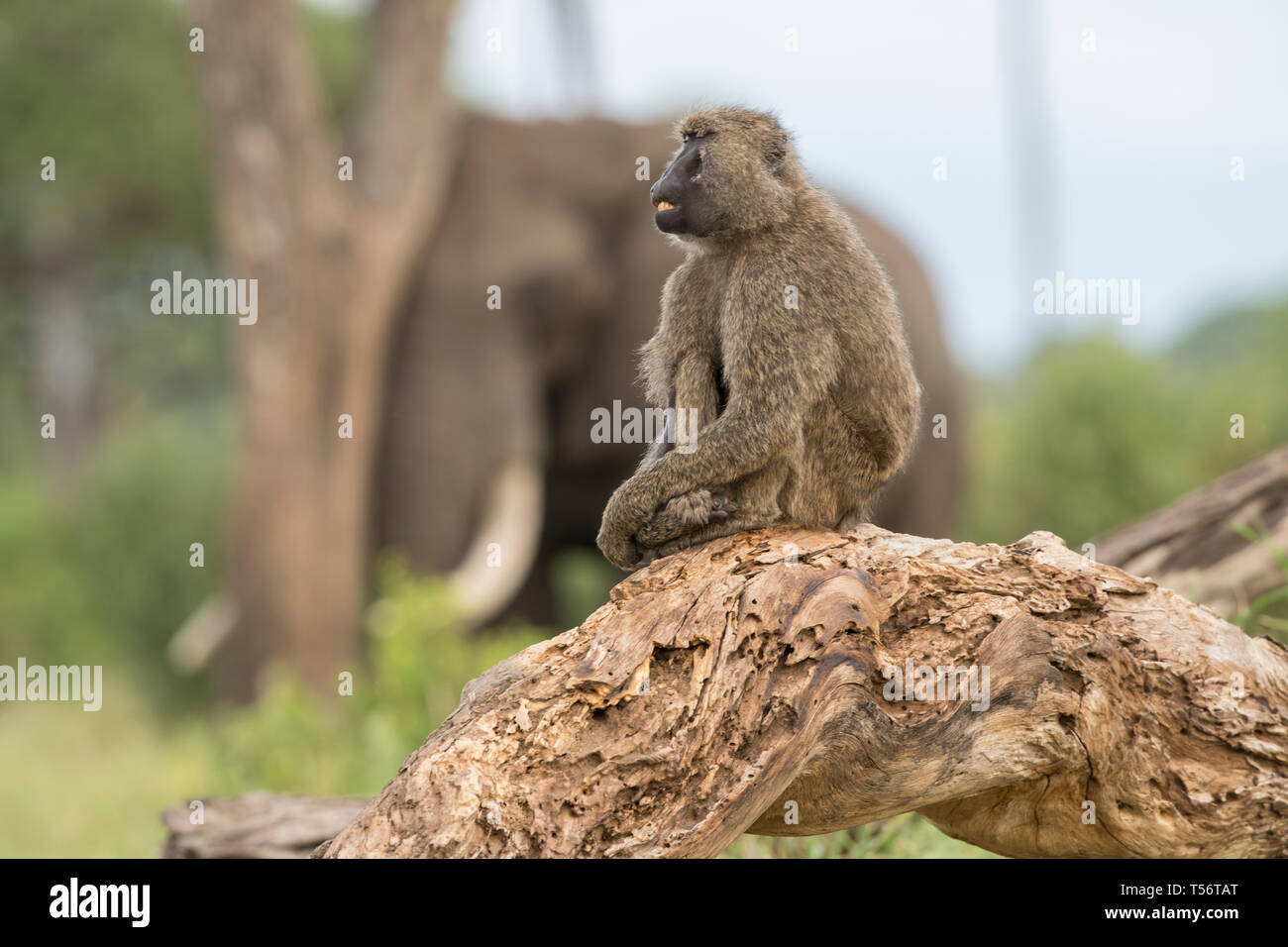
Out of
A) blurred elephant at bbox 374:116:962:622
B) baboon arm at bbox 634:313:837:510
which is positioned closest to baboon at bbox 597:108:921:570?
baboon arm at bbox 634:313:837:510

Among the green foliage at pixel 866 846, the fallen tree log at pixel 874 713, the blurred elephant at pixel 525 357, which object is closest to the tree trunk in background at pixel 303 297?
the blurred elephant at pixel 525 357

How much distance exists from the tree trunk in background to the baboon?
5136 millimetres

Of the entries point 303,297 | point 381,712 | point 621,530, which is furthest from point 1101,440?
point 621,530

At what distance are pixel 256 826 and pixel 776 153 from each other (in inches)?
108

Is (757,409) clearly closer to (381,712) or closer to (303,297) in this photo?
(381,712)

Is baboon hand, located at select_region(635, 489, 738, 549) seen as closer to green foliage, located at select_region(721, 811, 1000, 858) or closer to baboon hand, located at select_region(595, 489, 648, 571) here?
baboon hand, located at select_region(595, 489, 648, 571)

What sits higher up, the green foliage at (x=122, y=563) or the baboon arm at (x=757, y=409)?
the baboon arm at (x=757, y=409)

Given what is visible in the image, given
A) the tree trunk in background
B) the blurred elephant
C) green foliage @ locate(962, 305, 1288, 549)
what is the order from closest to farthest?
the blurred elephant, the tree trunk in background, green foliage @ locate(962, 305, 1288, 549)

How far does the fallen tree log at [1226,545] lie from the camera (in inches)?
196

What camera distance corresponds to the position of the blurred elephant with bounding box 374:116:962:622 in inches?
347

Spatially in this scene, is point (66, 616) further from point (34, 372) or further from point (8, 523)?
point (34, 372)

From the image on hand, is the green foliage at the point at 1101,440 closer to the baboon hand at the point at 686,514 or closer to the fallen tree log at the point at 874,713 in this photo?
the fallen tree log at the point at 874,713

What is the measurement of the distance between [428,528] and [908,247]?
4.54 metres
